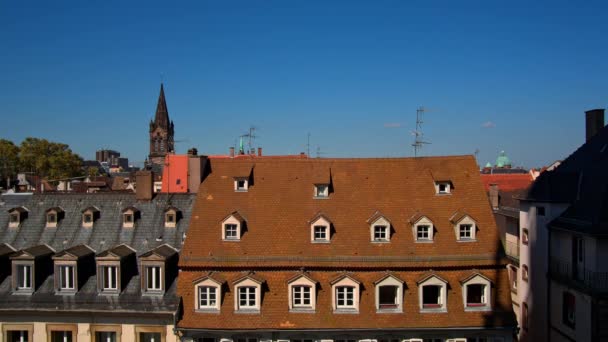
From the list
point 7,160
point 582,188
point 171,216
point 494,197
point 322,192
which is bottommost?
point 171,216

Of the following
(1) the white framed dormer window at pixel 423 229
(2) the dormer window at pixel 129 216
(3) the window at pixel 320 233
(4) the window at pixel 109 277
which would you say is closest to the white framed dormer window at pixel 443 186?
(1) the white framed dormer window at pixel 423 229

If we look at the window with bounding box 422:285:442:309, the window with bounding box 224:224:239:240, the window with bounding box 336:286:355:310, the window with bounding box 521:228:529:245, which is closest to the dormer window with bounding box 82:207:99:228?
the window with bounding box 224:224:239:240

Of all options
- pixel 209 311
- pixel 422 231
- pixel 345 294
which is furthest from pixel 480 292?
pixel 209 311

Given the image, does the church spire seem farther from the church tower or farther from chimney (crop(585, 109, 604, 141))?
chimney (crop(585, 109, 604, 141))

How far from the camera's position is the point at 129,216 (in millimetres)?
32812

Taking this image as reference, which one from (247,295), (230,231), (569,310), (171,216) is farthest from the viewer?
(171,216)

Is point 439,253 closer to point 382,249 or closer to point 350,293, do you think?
point 382,249

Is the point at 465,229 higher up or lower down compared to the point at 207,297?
higher up

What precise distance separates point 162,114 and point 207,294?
5572 inches

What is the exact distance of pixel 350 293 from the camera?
92.2 ft

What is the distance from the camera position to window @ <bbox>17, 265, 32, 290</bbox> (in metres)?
29.8

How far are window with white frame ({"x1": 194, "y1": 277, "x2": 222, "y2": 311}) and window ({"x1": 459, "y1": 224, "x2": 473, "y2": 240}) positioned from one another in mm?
13980

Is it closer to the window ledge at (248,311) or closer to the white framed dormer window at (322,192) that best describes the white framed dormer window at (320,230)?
the white framed dormer window at (322,192)

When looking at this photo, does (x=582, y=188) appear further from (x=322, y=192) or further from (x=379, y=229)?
(x=322, y=192)
